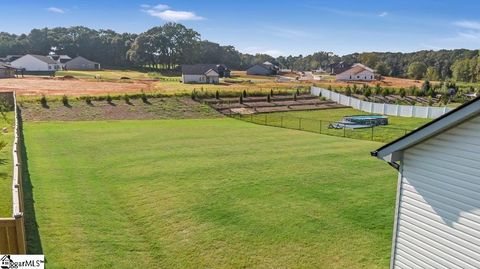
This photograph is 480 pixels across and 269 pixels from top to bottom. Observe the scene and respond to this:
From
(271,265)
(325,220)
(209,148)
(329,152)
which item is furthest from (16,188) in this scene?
(329,152)

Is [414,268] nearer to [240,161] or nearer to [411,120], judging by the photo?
[240,161]

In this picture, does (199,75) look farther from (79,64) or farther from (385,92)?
(79,64)

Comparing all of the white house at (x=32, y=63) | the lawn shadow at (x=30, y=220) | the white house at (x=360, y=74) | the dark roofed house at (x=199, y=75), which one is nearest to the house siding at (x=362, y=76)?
the white house at (x=360, y=74)

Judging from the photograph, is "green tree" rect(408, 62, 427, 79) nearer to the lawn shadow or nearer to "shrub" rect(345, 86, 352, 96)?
"shrub" rect(345, 86, 352, 96)

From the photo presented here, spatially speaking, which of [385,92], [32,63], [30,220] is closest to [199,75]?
[385,92]

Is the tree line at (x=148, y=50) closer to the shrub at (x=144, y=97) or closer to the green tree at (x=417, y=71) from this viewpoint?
the green tree at (x=417, y=71)

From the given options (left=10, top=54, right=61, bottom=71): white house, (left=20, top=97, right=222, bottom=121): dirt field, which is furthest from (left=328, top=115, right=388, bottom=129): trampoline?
(left=10, top=54, right=61, bottom=71): white house
